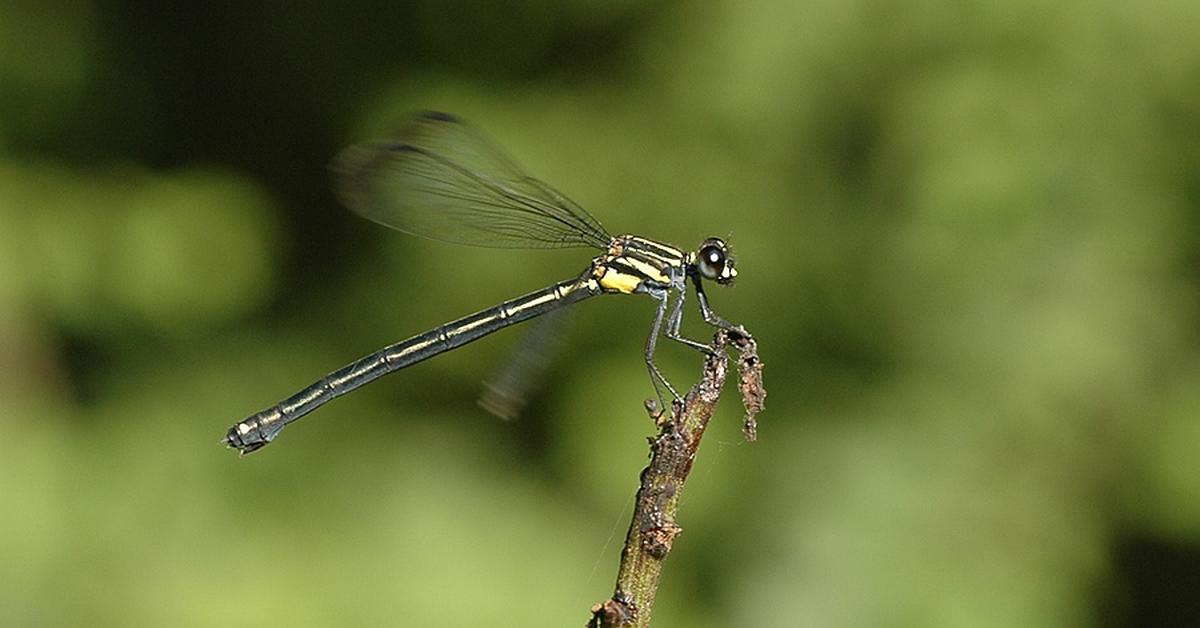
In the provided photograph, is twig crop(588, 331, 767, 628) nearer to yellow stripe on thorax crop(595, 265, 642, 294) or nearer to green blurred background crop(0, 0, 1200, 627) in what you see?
yellow stripe on thorax crop(595, 265, 642, 294)

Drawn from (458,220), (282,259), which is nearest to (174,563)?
(282,259)

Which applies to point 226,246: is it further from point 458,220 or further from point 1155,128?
point 1155,128

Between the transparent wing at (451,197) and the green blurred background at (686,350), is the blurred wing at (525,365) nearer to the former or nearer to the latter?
the transparent wing at (451,197)

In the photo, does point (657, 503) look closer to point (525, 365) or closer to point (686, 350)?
point (525, 365)

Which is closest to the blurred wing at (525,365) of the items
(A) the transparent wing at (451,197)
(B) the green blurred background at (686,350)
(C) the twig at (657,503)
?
(A) the transparent wing at (451,197)

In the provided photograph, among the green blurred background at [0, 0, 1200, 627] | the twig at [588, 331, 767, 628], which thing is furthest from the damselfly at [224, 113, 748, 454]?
the twig at [588, 331, 767, 628]

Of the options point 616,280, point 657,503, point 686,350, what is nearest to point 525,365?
point 616,280
